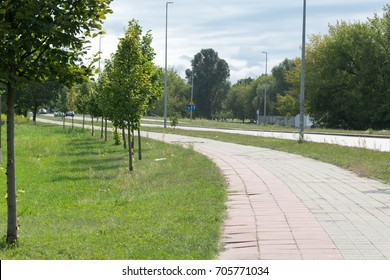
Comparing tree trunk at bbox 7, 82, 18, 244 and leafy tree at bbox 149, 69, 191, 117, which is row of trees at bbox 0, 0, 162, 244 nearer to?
tree trunk at bbox 7, 82, 18, 244

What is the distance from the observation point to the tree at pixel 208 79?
388 feet

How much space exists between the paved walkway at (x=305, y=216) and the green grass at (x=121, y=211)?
361 mm

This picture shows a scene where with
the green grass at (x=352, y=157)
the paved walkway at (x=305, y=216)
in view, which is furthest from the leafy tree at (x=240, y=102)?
the paved walkway at (x=305, y=216)

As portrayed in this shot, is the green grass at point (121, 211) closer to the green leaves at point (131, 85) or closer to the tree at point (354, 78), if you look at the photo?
the green leaves at point (131, 85)

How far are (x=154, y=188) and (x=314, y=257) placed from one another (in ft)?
26.3

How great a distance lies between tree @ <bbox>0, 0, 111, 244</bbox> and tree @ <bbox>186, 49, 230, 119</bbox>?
110063 mm

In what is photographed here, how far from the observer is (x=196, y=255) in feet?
20.8

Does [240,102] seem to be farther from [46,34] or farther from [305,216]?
[46,34]

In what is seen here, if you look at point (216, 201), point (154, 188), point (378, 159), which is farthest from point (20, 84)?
point (378, 159)

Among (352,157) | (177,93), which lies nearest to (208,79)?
(177,93)

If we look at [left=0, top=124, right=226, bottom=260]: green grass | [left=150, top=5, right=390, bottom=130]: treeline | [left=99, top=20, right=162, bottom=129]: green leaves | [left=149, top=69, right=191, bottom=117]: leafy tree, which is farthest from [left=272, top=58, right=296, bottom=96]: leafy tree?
[left=0, top=124, right=226, bottom=260]: green grass

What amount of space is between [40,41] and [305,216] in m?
4.45

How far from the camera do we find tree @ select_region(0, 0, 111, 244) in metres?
7.41

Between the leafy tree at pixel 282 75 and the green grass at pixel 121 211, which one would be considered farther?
the leafy tree at pixel 282 75
